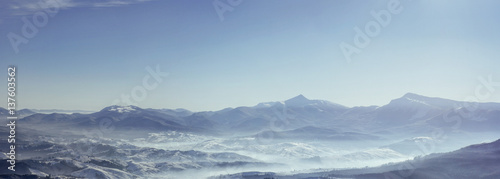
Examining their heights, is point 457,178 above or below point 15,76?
below

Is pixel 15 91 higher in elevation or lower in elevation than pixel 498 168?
higher

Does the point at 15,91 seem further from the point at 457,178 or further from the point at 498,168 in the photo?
the point at 498,168

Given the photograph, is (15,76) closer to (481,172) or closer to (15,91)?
(15,91)

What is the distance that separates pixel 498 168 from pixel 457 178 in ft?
70.1

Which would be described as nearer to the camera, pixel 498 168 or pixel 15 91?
pixel 15 91

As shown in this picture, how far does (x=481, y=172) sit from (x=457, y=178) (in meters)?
13.2

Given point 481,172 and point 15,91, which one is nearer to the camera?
point 15,91

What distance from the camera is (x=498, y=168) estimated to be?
649 feet

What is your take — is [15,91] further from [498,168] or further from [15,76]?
[498,168]

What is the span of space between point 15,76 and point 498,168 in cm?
22077

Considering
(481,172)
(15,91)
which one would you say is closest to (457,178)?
(481,172)

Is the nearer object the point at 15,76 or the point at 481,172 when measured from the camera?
the point at 15,76

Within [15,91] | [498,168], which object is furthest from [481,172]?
[15,91]

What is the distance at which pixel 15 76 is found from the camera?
11219 cm
